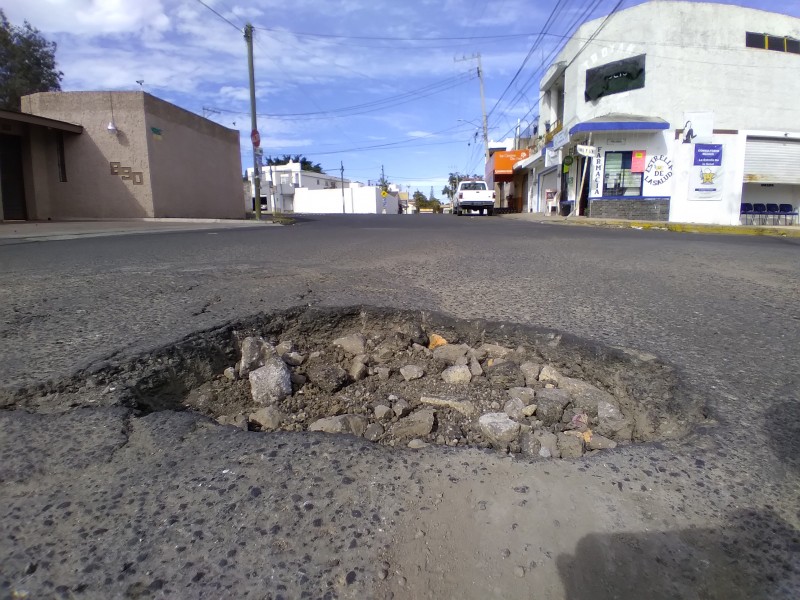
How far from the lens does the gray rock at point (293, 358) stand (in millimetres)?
2887

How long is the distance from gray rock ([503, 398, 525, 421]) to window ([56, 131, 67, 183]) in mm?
18473

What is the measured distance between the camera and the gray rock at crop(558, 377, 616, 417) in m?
2.33

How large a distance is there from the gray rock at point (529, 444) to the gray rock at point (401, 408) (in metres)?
0.54

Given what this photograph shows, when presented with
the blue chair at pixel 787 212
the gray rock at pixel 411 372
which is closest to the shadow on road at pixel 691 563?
the gray rock at pixel 411 372

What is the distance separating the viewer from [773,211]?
2117cm

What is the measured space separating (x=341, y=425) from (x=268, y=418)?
0.34m

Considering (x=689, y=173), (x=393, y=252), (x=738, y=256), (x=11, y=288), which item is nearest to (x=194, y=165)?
(x=393, y=252)

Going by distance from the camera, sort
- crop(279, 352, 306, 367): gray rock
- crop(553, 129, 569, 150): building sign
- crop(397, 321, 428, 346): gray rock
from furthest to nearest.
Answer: crop(553, 129, 569, 150): building sign < crop(397, 321, 428, 346): gray rock < crop(279, 352, 306, 367): gray rock

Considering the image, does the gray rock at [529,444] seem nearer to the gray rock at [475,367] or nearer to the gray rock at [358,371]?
the gray rock at [475,367]

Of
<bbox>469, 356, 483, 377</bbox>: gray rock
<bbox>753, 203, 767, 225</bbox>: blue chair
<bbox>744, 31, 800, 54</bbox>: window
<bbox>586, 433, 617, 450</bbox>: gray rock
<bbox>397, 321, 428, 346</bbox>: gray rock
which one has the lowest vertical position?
<bbox>586, 433, 617, 450</bbox>: gray rock

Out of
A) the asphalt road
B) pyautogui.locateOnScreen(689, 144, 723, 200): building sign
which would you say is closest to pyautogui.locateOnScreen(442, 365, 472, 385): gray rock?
the asphalt road

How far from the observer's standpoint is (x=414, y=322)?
343 centimetres

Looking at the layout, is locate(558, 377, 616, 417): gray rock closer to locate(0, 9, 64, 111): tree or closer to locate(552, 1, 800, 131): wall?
locate(552, 1, 800, 131): wall

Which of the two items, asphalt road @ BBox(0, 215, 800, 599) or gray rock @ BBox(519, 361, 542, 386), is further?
gray rock @ BBox(519, 361, 542, 386)
